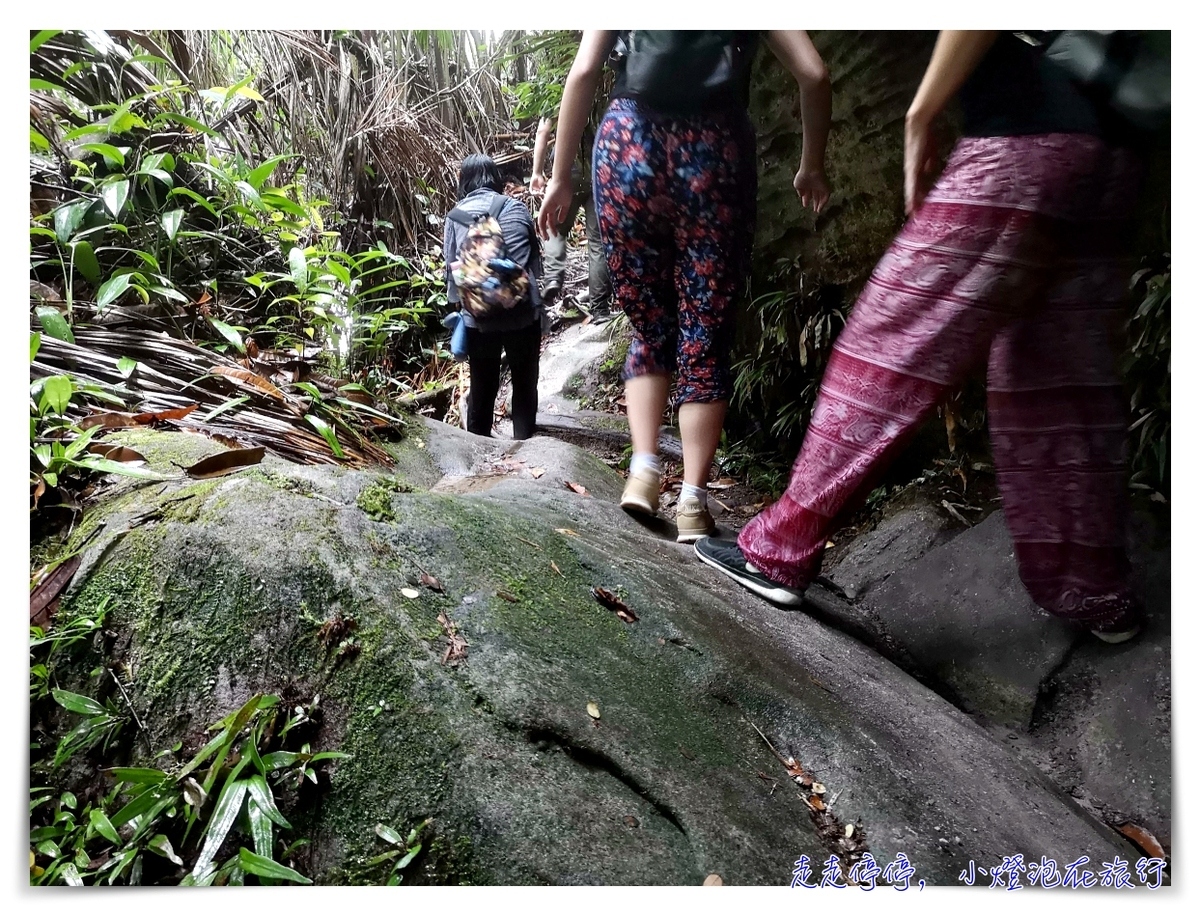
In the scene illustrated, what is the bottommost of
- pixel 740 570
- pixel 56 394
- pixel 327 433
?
pixel 740 570

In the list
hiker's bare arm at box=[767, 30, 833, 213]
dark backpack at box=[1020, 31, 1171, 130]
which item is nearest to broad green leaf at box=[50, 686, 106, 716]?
hiker's bare arm at box=[767, 30, 833, 213]

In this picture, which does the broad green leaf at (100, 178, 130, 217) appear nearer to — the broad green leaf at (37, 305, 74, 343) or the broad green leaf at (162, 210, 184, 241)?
the broad green leaf at (162, 210, 184, 241)

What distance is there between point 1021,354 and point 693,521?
634 millimetres

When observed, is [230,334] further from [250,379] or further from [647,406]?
[647,406]

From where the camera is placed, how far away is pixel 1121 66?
118cm

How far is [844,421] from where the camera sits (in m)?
1.32

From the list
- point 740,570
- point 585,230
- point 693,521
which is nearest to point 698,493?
point 693,521

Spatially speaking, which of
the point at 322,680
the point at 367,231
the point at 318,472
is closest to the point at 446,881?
the point at 322,680

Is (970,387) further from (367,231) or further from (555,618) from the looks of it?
(367,231)

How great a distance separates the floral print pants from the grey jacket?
0.14 m

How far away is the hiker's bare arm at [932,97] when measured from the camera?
120 centimetres

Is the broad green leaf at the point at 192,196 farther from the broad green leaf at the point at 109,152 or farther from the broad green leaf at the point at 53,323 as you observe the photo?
the broad green leaf at the point at 53,323

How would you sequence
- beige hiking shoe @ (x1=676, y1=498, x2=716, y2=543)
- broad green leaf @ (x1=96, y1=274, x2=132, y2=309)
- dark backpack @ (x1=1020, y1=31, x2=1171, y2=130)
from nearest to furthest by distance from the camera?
dark backpack @ (x1=1020, y1=31, x2=1171, y2=130), broad green leaf @ (x1=96, y1=274, x2=132, y2=309), beige hiking shoe @ (x1=676, y1=498, x2=716, y2=543)

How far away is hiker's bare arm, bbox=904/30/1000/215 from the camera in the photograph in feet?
A: 3.93
